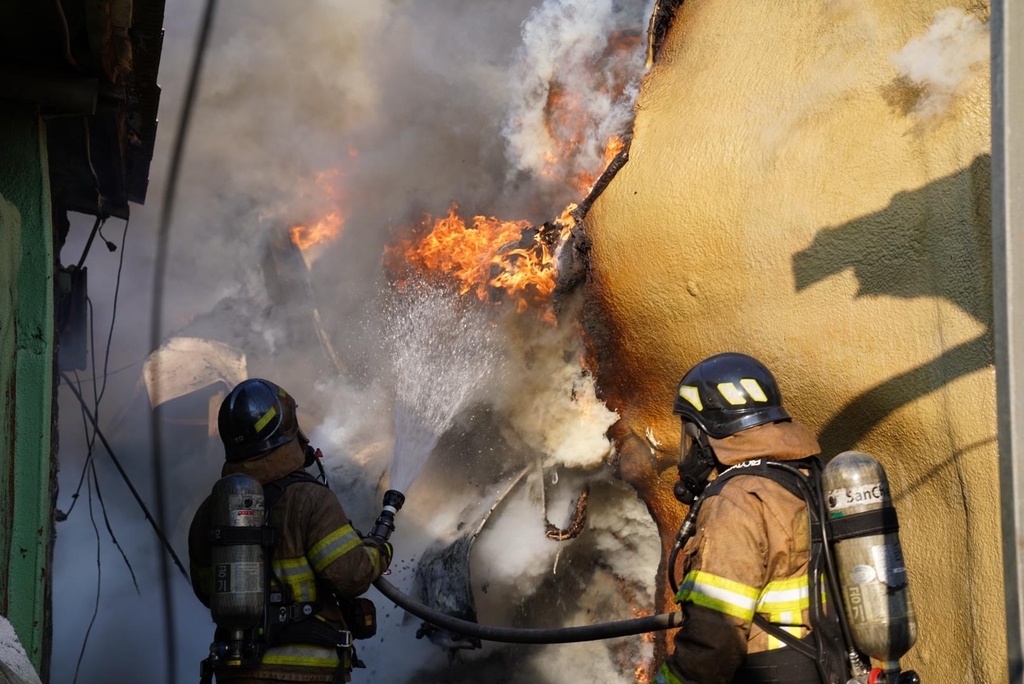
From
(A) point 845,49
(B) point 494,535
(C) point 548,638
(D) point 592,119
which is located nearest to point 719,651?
(C) point 548,638

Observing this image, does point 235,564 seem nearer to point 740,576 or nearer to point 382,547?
point 382,547

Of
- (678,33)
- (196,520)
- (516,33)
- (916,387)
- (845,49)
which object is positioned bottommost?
(196,520)

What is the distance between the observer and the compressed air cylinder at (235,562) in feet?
12.2

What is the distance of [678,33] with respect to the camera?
4.90 m

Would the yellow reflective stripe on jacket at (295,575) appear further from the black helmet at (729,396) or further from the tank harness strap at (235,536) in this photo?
the black helmet at (729,396)

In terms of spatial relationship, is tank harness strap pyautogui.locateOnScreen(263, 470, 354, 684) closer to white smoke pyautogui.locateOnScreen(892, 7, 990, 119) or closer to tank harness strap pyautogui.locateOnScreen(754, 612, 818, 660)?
tank harness strap pyautogui.locateOnScreen(754, 612, 818, 660)

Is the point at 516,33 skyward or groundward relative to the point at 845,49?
skyward

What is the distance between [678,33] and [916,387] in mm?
2475

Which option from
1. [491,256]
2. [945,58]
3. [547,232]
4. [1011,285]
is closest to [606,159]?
[547,232]

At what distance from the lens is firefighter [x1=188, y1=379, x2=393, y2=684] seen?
155 inches

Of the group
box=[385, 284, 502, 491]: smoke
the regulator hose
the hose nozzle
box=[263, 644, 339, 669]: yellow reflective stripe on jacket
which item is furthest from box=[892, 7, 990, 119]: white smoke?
box=[263, 644, 339, 669]: yellow reflective stripe on jacket

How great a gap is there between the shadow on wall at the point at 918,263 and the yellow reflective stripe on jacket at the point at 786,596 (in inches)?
42.1

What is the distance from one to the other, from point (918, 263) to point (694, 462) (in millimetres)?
1250

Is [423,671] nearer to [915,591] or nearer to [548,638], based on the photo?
[548,638]
